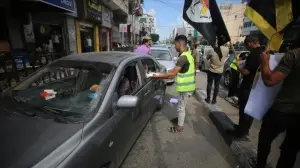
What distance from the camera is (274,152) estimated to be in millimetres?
3074

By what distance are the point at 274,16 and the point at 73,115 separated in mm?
2412

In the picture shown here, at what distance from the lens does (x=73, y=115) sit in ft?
6.26

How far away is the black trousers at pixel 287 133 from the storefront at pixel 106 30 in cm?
1441

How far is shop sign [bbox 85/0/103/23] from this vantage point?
437 inches

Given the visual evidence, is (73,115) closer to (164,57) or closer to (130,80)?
(130,80)

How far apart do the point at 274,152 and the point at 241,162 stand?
0.68 m

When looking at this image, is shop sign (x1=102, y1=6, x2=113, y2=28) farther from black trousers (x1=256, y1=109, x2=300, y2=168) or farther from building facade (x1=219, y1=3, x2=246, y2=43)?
building facade (x1=219, y1=3, x2=246, y2=43)

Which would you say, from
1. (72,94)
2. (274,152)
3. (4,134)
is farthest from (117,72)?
(274,152)

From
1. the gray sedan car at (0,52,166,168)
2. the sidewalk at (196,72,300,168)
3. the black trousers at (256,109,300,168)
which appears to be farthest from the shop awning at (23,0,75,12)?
the black trousers at (256,109,300,168)

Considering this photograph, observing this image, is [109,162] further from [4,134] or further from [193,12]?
[193,12]

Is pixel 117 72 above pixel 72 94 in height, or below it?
above

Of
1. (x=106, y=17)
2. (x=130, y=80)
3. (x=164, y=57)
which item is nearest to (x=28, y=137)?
A: (x=130, y=80)

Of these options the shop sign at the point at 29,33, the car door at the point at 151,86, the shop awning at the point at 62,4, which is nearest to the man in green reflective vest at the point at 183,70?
the car door at the point at 151,86

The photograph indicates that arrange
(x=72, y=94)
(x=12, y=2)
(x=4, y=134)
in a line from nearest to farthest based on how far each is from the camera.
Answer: (x=4, y=134), (x=72, y=94), (x=12, y=2)
